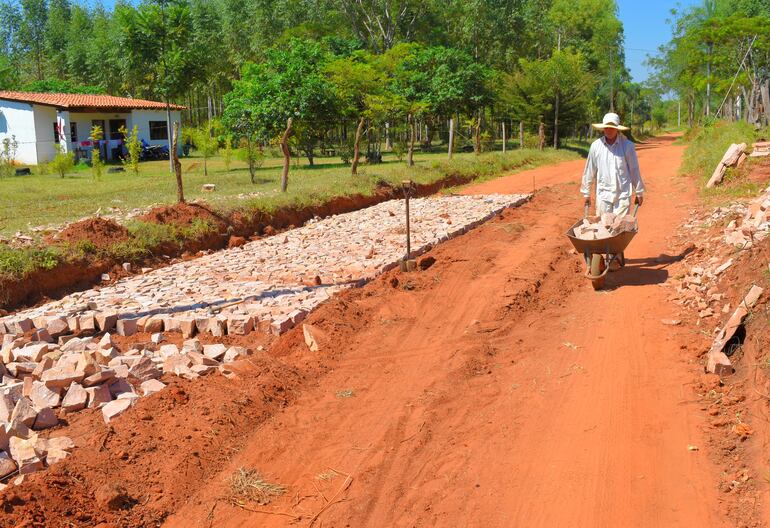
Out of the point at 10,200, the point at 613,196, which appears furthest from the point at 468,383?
the point at 10,200

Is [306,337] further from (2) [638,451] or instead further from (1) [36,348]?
(2) [638,451]

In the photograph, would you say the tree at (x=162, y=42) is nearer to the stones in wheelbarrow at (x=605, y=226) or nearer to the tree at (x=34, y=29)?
the stones in wheelbarrow at (x=605, y=226)

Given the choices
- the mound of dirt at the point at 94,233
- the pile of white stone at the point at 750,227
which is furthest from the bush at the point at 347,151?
the pile of white stone at the point at 750,227

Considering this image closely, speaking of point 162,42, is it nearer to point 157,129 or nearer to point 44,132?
point 44,132

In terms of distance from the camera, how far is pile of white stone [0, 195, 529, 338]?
783cm

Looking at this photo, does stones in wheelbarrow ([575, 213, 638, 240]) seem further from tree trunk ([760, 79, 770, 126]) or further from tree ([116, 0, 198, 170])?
tree trunk ([760, 79, 770, 126])

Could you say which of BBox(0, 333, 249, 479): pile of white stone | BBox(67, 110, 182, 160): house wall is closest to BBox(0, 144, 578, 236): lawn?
BBox(0, 333, 249, 479): pile of white stone

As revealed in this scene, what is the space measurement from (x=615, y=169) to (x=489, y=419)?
4608 millimetres

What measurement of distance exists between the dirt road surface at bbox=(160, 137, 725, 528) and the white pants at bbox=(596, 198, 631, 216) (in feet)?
2.91

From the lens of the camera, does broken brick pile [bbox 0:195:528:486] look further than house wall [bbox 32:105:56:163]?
No

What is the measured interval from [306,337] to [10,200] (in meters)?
13.5

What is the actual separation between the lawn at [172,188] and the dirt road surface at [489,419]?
7.09 metres

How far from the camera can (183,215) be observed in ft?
42.5

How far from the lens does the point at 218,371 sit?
655cm
